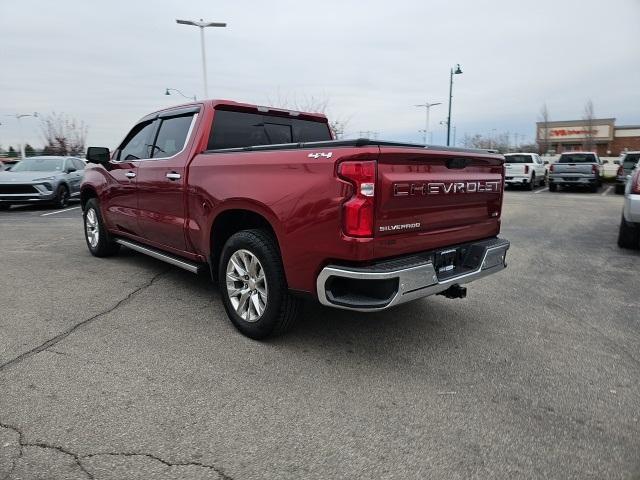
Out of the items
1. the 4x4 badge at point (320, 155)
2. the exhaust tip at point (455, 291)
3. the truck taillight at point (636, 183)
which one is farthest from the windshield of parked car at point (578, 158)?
the 4x4 badge at point (320, 155)

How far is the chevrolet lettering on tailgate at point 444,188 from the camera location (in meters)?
2.98

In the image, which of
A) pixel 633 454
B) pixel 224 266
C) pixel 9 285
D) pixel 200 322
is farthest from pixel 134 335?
pixel 633 454

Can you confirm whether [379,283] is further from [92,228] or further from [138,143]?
[92,228]

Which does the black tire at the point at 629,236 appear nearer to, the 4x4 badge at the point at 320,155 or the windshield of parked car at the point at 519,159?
the 4x4 badge at the point at 320,155

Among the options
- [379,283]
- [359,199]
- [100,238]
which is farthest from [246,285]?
[100,238]

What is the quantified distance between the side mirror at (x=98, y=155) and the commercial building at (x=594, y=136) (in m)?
61.5

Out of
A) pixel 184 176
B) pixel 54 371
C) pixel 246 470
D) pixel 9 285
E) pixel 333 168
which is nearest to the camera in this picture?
pixel 246 470

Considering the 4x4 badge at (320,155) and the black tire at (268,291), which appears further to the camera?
the black tire at (268,291)

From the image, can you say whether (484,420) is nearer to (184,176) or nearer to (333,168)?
(333,168)

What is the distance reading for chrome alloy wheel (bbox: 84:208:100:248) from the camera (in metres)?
6.41

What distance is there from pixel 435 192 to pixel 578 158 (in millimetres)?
21143

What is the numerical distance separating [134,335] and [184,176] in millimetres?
1434

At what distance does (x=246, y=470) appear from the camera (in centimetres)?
218

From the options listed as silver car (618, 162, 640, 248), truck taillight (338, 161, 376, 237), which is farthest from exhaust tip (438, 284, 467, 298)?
silver car (618, 162, 640, 248)
